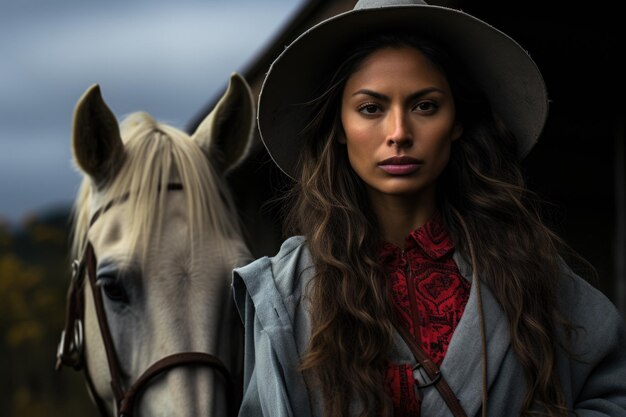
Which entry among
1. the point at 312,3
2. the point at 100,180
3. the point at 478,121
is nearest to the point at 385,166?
the point at 478,121

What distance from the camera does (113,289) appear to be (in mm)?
2562

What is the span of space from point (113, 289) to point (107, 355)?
0.20m

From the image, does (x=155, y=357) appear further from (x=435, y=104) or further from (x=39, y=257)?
(x=39, y=257)

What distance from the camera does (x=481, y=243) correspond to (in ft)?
6.59

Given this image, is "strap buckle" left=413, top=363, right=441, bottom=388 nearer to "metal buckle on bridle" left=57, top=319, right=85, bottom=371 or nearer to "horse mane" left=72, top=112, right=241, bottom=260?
"horse mane" left=72, top=112, right=241, bottom=260

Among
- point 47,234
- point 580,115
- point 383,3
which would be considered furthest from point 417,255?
point 47,234

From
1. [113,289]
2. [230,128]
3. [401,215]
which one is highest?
[230,128]

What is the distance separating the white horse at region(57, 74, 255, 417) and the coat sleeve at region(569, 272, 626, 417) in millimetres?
983

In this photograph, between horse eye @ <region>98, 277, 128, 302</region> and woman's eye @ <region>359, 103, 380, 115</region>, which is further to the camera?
horse eye @ <region>98, 277, 128, 302</region>

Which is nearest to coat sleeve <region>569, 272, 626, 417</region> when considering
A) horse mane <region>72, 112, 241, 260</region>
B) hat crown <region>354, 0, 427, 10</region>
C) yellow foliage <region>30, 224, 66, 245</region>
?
hat crown <region>354, 0, 427, 10</region>

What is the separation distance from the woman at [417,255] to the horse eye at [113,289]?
583 millimetres

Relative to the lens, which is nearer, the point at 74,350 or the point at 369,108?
the point at 369,108

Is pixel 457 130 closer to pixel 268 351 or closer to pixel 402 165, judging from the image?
pixel 402 165

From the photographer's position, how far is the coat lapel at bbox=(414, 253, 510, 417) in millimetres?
1814
